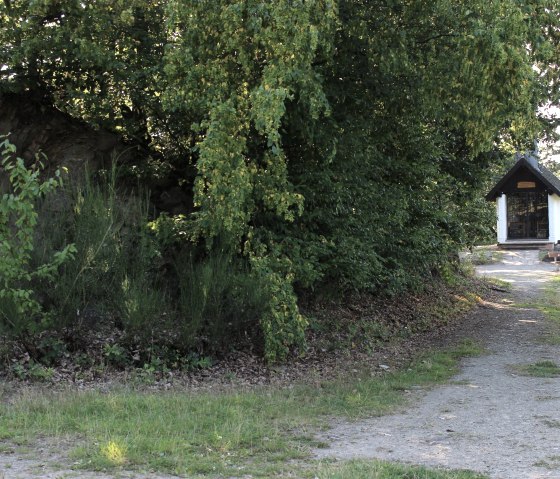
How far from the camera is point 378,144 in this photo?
11.9 meters

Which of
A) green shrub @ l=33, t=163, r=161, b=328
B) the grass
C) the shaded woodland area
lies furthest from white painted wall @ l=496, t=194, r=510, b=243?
green shrub @ l=33, t=163, r=161, b=328

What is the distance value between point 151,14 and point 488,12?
5.36 m

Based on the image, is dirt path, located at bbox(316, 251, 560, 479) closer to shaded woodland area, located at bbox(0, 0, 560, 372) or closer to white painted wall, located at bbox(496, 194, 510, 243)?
shaded woodland area, located at bbox(0, 0, 560, 372)

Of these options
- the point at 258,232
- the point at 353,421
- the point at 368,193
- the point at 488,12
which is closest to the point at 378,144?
the point at 368,193

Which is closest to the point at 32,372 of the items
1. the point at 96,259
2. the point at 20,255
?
the point at 20,255

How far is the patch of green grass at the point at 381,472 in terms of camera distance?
4.99m

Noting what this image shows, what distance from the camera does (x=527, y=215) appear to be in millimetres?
40125

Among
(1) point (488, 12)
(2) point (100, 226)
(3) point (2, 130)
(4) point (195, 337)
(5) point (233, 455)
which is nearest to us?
(5) point (233, 455)

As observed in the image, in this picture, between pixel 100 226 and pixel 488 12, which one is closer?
pixel 488 12

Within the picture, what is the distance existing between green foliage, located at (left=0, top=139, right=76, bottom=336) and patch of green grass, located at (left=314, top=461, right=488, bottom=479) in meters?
4.16

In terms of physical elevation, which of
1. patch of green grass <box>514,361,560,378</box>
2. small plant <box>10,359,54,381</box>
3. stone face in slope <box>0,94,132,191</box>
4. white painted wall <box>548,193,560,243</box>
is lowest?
patch of green grass <box>514,361,560,378</box>

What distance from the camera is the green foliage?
24.4 feet

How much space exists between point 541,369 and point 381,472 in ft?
19.2

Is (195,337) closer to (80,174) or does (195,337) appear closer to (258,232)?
(258,232)
